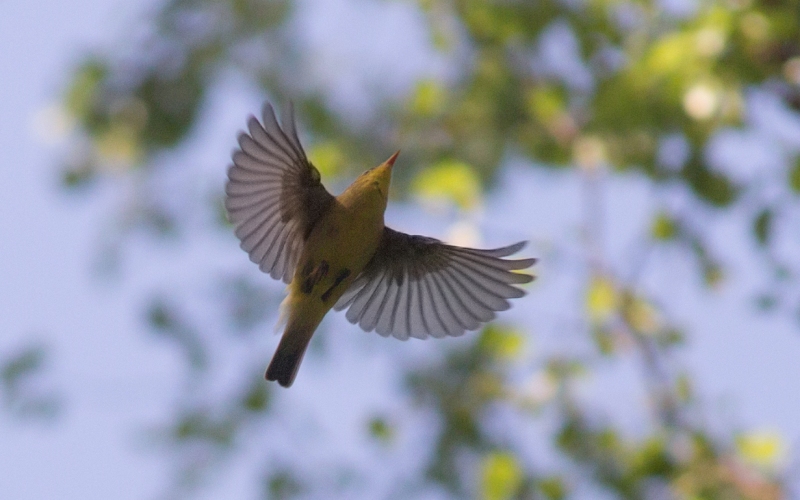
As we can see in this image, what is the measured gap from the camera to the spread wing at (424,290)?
2994mm

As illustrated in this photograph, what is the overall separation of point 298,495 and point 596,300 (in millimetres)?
2087

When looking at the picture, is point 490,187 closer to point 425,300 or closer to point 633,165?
point 633,165

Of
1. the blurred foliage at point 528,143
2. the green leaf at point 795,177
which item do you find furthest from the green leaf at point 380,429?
A: the green leaf at point 795,177

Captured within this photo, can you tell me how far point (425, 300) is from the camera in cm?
318

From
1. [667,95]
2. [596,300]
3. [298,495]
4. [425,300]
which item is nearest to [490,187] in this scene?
[596,300]

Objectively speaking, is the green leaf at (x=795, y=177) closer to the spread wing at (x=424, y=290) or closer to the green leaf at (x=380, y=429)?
the spread wing at (x=424, y=290)

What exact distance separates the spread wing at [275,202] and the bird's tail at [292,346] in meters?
0.17

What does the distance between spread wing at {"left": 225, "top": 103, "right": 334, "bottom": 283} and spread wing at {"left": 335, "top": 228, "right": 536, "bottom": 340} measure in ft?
1.11

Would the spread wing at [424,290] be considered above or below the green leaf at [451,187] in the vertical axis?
below

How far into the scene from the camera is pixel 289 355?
8.51 feet

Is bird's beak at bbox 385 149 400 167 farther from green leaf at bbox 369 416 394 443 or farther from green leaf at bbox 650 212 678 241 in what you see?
green leaf at bbox 650 212 678 241

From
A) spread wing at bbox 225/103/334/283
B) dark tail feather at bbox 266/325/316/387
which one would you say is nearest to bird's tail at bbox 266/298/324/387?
dark tail feather at bbox 266/325/316/387

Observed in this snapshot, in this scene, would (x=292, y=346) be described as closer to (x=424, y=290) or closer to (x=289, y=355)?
(x=289, y=355)

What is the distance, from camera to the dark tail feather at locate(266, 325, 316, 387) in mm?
2529
